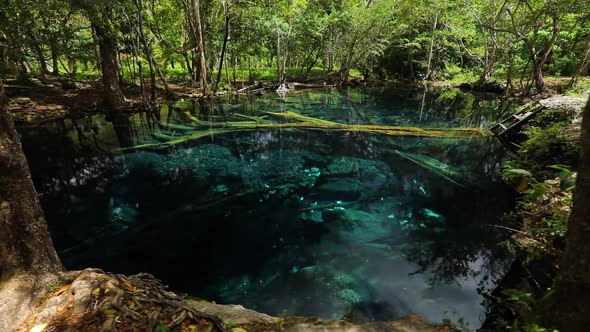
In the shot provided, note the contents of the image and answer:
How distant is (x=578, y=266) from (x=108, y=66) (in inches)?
727

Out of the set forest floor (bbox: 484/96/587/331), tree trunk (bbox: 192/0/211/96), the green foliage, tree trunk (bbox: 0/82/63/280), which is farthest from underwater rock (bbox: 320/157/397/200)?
tree trunk (bbox: 192/0/211/96)

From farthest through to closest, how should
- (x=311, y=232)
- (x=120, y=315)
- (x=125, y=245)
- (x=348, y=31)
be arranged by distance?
(x=348, y=31)
(x=311, y=232)
(x=125, y=245)
(x=120, y=315)

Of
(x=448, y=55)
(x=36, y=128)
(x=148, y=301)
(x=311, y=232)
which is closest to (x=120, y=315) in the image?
(x=148, y=301)

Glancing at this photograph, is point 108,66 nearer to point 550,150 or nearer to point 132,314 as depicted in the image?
point 132,314

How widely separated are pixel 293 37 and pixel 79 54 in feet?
51.2

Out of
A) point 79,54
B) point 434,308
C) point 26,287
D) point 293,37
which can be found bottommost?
point 434,308

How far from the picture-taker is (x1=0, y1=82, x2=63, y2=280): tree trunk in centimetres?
242

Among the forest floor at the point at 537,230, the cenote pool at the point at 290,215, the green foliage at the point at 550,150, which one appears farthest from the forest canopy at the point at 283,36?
the forest floor at the point at 537,230

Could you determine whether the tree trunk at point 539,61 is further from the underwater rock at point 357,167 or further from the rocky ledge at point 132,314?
the rocky ledge at point 132,314

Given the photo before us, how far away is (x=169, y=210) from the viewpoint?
6.36m

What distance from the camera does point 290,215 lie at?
A: 632 cm

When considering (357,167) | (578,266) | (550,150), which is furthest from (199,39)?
(578,266)

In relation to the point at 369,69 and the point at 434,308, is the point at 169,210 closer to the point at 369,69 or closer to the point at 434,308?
the point at 434,308

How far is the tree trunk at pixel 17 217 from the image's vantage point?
2424mm
